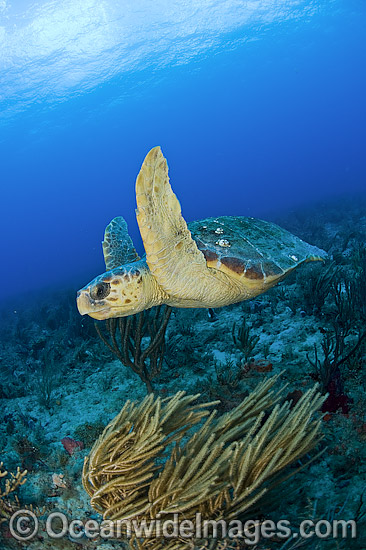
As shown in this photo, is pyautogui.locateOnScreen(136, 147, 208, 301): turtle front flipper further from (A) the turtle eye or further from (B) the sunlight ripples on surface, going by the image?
(B) the sunlight ripples on surface

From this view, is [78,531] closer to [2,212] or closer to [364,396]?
[364,396]

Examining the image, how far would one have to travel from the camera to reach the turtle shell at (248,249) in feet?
10.3

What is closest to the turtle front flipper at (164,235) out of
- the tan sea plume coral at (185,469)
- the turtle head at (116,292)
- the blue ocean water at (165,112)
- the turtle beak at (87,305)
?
the turtle head at (116,292)

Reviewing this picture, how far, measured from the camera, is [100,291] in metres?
2.80

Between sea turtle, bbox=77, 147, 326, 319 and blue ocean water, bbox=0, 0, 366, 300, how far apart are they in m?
16.5

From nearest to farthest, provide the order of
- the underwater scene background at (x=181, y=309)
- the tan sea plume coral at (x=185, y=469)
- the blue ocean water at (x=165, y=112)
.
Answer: the tan sea plume coral at (x=185, y=469) < the underwater scene background at (x=181, y=309) < the blue ocean water at (x=165, y=112)

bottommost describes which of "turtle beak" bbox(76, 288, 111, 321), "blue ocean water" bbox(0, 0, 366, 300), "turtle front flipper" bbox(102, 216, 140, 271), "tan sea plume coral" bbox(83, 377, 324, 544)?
"tan sea plume coral" bbox(83, 377, 324, 544)

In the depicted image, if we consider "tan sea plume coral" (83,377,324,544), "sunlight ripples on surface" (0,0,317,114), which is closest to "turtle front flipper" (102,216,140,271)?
"tan sea plume coral" (83,377,324,544)

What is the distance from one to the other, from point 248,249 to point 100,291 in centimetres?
169

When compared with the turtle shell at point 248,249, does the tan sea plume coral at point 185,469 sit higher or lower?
lower

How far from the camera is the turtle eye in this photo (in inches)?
109

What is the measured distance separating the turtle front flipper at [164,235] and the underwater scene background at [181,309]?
826 millimetres

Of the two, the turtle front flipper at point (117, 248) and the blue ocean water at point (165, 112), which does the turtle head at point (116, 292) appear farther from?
the blue ocean water at point (165, 112)

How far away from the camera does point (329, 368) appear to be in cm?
305
